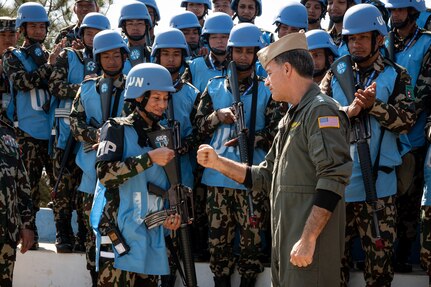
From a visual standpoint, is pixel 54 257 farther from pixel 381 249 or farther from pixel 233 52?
pixel 381 249

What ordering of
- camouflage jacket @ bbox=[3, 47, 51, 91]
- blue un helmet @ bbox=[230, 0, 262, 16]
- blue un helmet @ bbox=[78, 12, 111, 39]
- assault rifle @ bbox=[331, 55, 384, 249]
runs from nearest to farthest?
assault rifle @ bbox=[331, 55, 384, 249] → camouflage jacket @ bbox=[3, 47, 51, 91] → blue un helmet @ bbox=[78, 12, 111, 39] → blue un helmet @ bbox=[230, 0, 262, 16]

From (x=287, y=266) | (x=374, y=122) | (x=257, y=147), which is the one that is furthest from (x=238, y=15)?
(x=287, y=266)

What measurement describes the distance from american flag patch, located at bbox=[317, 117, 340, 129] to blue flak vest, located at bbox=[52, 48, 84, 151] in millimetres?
4427

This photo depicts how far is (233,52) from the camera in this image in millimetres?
8469

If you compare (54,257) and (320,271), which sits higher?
(320,271)

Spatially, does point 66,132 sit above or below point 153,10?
below

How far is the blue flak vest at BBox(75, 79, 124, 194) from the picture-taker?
8367 mm

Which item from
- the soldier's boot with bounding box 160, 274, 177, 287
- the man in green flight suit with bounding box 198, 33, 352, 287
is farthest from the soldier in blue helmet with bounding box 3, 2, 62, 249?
the man in green flight suit with bounding box 198, 33, 352, 287

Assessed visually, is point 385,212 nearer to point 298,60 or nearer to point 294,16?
point 298,60

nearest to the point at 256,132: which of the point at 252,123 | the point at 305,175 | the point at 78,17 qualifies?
the point at 252,123

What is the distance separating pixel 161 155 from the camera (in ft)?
21.3

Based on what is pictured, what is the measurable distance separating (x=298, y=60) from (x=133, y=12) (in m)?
4.72

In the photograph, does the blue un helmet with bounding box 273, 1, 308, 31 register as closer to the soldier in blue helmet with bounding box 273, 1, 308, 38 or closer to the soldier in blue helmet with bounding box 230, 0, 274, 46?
the soldier in blue helmet with bounding box 273, 1, 308, 38

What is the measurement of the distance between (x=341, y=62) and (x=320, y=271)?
8.73 ft
